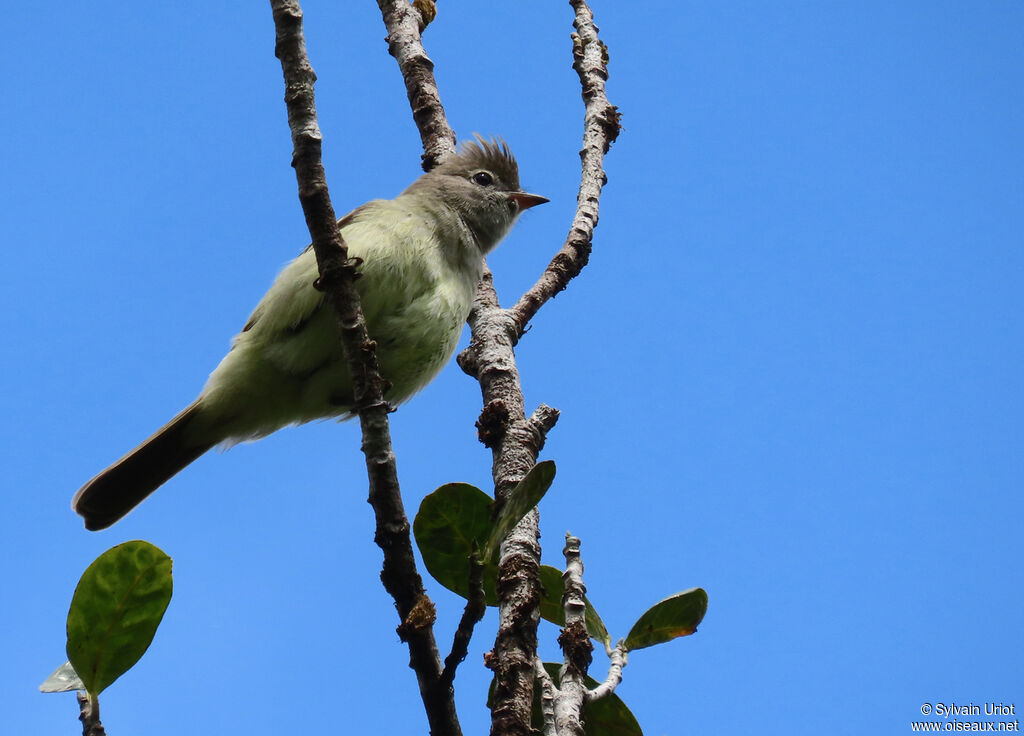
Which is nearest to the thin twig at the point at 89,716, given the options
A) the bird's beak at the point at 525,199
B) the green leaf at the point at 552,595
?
the green leaf at the point at 552,595

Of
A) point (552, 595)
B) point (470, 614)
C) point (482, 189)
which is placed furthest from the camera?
point (482, 189)

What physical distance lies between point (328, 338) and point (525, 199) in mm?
2104

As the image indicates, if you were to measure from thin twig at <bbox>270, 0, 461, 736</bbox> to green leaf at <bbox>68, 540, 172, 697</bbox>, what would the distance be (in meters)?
0.66

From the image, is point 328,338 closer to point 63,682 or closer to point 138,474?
point 138,474

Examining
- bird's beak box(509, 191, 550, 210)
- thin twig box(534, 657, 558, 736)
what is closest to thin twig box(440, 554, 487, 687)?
thin twig box(534, 657, 558, 736)

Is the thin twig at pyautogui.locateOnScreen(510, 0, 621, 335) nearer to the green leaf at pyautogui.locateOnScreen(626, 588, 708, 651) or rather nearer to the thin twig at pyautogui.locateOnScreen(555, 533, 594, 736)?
the green leaf at pyautogui.locateOnScreen(626, 588, 708, 651)

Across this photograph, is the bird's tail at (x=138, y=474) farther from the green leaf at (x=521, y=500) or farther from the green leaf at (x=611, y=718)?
the green leaf at (x=521, y=500)

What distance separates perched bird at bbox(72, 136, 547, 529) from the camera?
4.62 metres

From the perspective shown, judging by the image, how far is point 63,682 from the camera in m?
2.70

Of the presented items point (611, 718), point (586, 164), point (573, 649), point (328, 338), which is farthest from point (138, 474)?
point (573, 649)

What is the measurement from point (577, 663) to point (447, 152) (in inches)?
135

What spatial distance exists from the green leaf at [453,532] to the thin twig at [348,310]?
0.54ft

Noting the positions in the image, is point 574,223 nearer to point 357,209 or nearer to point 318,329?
point 318,329

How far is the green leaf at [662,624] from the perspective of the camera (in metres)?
2.99
